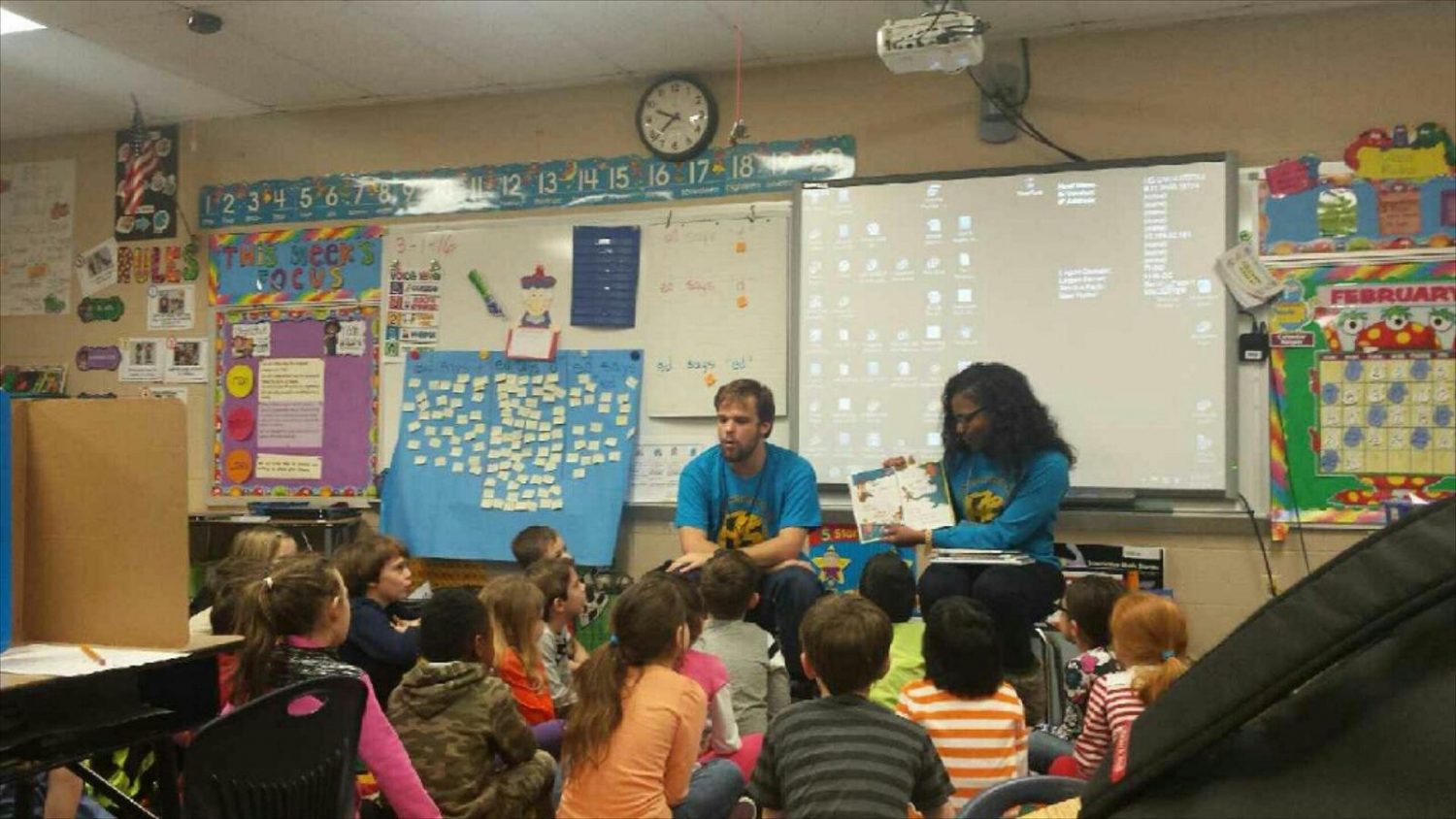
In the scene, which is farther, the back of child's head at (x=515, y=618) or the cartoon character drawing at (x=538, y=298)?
the cartoon character drawing at (x=538, y=298)

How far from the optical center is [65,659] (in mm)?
1479

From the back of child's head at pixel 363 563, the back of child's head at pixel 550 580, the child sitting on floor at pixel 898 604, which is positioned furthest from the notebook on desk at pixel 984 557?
the back of child's head at pixel 363 563

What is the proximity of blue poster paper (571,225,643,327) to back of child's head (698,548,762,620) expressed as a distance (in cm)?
188

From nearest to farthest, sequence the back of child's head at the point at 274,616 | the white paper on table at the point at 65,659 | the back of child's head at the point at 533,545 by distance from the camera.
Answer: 1. the white paper on table at the point at 65,659
2. the back of child's head at the point at 274,616
3. the back of child's head at the point at 533,545

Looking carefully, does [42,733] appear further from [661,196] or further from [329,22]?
[661,196]

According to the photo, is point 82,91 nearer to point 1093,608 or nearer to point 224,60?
point 224,60

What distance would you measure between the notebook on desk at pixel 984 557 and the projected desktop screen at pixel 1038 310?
0.97 meters

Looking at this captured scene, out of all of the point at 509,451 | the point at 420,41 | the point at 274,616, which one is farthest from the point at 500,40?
the point at 274,616

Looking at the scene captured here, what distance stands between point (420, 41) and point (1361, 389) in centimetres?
355

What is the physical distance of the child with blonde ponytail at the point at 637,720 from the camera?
95.0 inches

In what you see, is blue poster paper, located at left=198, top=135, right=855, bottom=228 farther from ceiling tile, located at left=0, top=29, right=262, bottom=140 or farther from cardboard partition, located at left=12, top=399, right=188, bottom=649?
cardboard partition, located at left=12, top=399, right=188, bottom=649

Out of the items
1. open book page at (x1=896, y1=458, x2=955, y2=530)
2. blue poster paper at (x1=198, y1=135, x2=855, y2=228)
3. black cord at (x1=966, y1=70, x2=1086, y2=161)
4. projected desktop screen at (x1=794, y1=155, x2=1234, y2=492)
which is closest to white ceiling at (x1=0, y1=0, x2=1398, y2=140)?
black cord at (x1=966, y1=70, x2=1086, y2=161)

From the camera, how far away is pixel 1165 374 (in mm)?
4133

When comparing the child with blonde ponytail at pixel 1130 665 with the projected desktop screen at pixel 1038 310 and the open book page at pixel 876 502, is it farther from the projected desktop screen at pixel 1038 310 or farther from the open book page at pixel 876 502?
the projected desktop screen at pixel 1038 310
